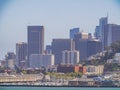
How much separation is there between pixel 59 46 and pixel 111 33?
9.74 m

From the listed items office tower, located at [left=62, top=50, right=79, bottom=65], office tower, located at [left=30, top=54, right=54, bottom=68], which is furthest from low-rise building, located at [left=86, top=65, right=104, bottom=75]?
office tower, located at [left=30, top=54, right=54, bottom=68]

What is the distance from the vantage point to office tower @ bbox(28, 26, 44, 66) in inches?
4186

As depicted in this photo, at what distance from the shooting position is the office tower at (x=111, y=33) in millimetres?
101375

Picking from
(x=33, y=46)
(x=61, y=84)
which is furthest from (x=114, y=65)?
(x=33, y=46)

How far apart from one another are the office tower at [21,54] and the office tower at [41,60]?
55.2 inches

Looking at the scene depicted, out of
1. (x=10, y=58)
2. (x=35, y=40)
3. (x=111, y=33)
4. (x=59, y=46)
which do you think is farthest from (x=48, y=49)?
(x=111, y=33)

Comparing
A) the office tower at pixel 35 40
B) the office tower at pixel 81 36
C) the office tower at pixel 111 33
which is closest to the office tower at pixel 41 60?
the office tower at pixel 35 40

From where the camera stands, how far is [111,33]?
105m

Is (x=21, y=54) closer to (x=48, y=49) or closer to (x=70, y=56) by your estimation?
(x=48, y=49)

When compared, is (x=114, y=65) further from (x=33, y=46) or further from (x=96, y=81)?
(x=33, y=46)

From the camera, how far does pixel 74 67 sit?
69250 millimetres

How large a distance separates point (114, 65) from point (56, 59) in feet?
90.9

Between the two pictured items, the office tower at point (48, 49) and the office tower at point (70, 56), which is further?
the office tower at point (48, 49)

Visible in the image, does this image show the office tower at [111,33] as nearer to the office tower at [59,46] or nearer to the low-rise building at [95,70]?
the office tower at [59,46]
